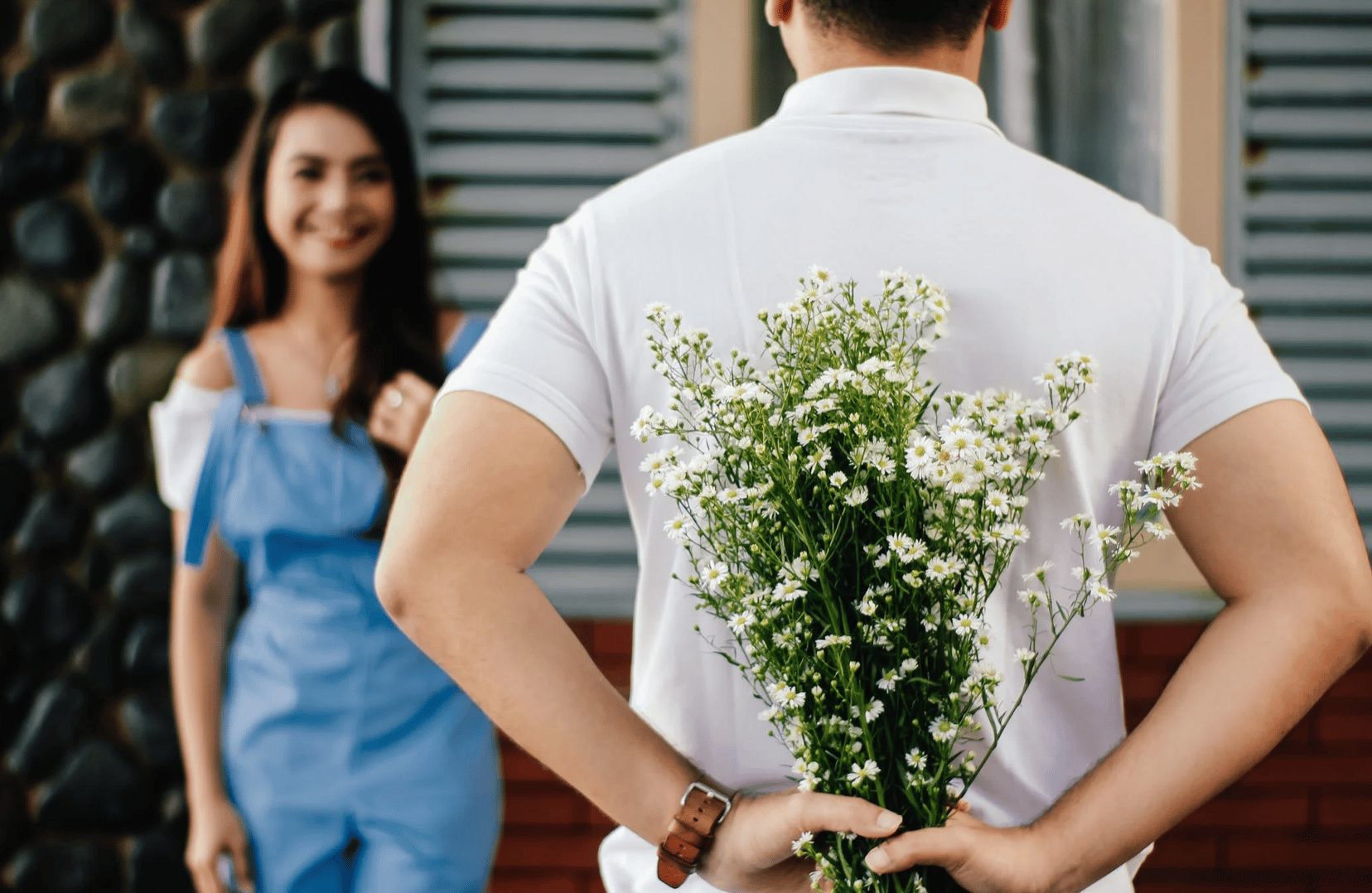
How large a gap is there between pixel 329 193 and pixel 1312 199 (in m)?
2.33

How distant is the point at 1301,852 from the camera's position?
3078 millimetres

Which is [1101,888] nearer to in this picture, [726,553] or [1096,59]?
[726,553]

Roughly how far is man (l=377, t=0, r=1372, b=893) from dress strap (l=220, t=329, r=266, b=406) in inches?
56.1

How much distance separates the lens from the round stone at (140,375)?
10.00 feet

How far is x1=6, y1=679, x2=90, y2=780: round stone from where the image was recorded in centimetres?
305

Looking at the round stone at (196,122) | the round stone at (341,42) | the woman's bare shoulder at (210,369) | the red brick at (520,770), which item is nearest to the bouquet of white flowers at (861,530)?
the woman's bare shoulder at (210,369)

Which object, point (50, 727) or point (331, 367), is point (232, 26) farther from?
point (50, 727)

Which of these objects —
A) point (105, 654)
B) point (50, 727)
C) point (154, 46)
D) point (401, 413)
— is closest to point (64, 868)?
point (50, 727)

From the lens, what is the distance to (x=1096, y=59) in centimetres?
312

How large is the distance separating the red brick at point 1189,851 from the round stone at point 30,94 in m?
3.26

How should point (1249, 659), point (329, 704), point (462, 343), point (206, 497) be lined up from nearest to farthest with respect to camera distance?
1. point (1249, 659)
2. point (329, 704)
3. point (206, 497)
4. point (462, 343)

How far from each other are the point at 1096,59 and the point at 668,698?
2.51m

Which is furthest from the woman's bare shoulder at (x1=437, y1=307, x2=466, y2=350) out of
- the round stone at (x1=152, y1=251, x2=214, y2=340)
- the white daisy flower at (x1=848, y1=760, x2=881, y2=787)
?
the white daisy flower at (x1=848, y1=760, x2=881, y2=787)

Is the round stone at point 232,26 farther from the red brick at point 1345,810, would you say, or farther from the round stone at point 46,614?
the red brick at point 1345,810
